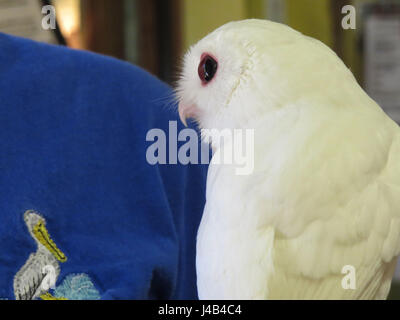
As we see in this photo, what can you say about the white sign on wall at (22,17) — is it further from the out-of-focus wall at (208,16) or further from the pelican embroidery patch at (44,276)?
the out-of-focus wall at (208,16)

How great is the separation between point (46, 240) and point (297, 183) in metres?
0.32

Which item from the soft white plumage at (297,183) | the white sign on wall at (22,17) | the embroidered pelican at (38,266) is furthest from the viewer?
the white sign on wall at (22,17)

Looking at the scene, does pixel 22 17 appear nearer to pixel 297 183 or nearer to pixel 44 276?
pixel 44 276

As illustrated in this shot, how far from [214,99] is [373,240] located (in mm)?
113

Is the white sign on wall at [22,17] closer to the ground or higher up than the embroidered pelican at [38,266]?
higher up

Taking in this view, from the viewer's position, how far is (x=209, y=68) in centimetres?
29

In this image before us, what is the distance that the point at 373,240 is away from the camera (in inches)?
9.7

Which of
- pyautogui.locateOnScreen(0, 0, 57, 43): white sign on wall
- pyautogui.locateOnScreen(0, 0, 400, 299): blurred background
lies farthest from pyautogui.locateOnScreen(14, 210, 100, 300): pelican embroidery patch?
pyautogui.locateOnScreen(0, 0, 57, 43): white sign on wall

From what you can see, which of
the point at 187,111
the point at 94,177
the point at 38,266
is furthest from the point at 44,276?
the point at 187,111

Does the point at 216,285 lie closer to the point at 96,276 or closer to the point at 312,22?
the point at 312,22

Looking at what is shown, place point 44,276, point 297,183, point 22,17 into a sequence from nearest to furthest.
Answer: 1. point 297,183
2. point 44,276
3. point 22,17

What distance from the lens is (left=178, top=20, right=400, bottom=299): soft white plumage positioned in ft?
0.77

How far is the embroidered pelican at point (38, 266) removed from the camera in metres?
0.45

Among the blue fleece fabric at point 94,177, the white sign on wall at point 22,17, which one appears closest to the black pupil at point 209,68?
the blue fleece fabric at point 94,177
